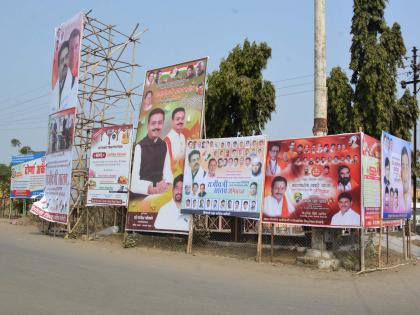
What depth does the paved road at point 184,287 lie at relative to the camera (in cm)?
682

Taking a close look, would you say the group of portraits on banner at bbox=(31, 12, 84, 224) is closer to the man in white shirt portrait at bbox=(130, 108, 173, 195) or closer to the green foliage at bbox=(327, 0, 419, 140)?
the man in white shirt portrait at bbox=(130, 108, 173, 195)

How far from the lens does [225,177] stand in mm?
13289

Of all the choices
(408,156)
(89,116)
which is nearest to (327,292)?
(408,156)

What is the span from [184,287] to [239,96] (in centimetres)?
1183

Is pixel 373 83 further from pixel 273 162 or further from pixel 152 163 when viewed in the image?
pixel 152 163

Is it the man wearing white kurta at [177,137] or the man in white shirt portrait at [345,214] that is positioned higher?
the man wearing white kurta at [177,137]

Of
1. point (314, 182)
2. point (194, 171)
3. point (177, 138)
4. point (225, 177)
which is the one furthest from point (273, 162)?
point (177, 138)

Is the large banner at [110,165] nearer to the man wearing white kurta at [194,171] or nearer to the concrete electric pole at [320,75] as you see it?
the man wearing white kurta at [194,171]

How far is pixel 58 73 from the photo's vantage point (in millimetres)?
21422

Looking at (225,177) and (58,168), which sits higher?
(58,168)

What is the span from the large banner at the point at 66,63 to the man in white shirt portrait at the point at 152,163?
5062 millimetres

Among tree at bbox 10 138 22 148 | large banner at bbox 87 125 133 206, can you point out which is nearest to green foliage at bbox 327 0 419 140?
large banner at bbox 87 125 133 206

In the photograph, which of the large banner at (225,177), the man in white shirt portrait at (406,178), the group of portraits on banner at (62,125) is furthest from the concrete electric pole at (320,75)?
the group of portraits on banner at (62,125)

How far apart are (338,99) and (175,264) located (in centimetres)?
1195
